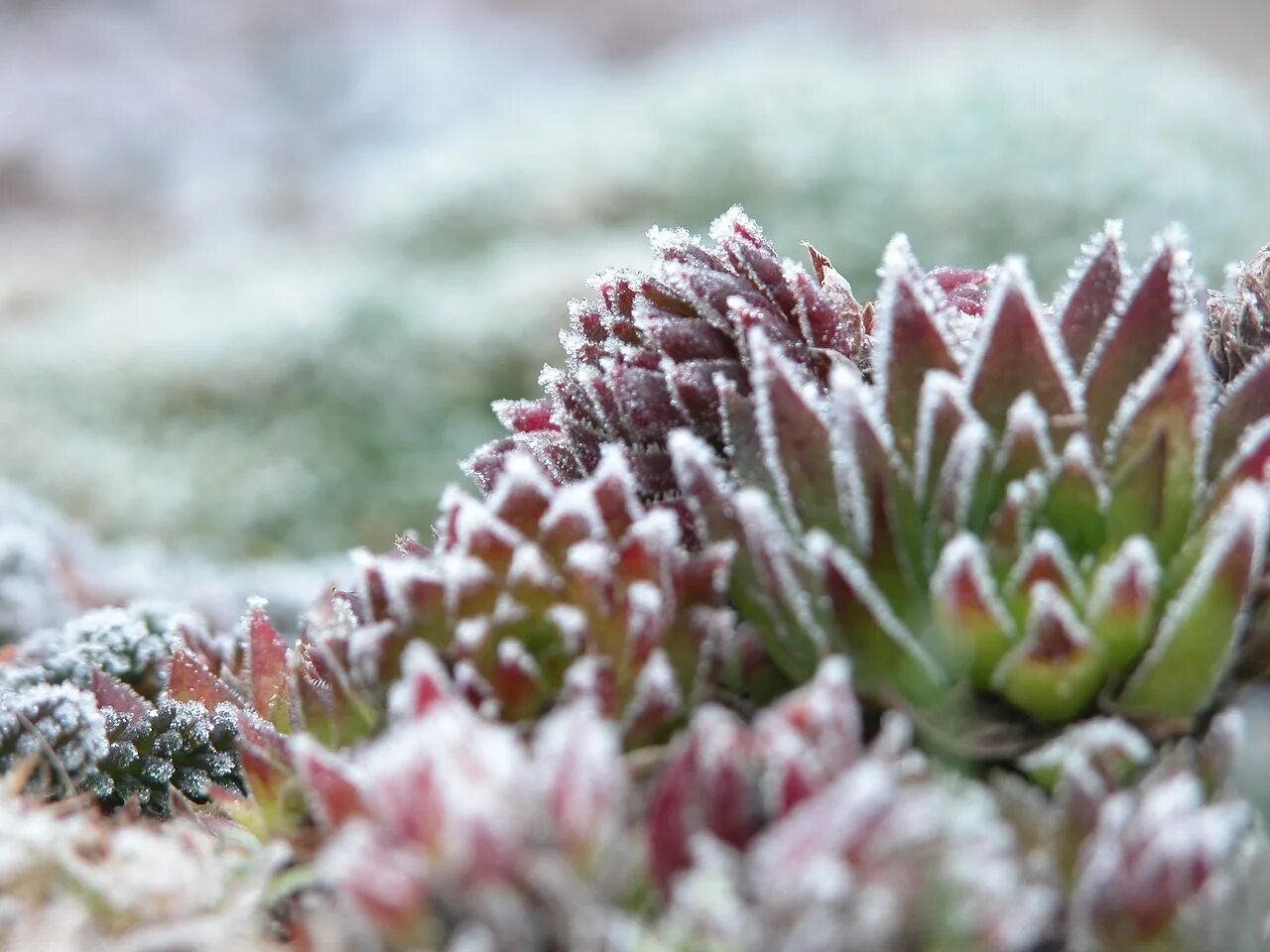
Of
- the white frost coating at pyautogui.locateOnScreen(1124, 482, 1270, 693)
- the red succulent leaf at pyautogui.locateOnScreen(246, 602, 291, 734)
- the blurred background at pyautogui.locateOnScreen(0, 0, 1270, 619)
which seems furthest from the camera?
the blurred background at pyautogui.locateOnScreen(0, 0, 1270, 619)

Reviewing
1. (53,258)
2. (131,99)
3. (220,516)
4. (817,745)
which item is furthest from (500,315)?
(131,99)

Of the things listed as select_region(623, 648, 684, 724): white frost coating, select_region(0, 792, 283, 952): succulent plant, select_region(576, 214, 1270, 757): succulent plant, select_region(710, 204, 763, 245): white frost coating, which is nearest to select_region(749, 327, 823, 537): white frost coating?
select_region(576, 214, 1270, 757): succulent plant

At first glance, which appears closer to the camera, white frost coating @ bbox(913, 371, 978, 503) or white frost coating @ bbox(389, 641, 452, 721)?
white frost coating @ bbox(389, 641, 452, 721)

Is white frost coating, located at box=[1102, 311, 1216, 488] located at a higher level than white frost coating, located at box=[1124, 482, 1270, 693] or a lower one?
higher

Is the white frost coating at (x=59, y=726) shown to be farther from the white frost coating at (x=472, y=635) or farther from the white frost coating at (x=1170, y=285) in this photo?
the white frost coating at (x=1170, y=285)

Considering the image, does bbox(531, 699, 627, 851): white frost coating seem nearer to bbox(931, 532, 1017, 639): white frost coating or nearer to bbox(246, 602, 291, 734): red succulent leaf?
bbox(931, 532, 1017, 639): white frost coating

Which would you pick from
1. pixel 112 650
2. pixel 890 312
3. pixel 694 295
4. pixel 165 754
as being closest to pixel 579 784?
pixel 890 312

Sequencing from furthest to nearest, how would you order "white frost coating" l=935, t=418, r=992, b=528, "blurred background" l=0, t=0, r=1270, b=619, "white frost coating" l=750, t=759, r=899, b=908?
"blurred background" l=0, t=0, r=1270, b=619, "white frost coating" l=935, t=418, r=992, b=528, "white frost coating" l=750, t=759, r=899, b=908
